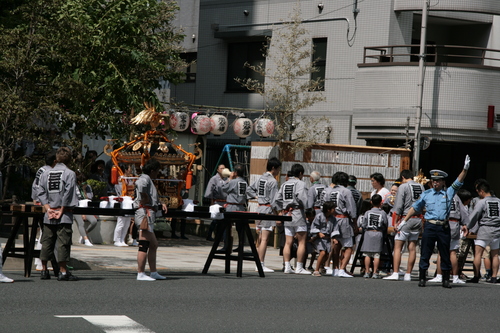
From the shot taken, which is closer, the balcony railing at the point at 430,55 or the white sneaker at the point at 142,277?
the white sneaker at the point at 142,277

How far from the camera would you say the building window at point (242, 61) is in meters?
28.9

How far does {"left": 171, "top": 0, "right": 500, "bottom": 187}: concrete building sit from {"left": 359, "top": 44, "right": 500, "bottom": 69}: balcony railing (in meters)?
0.03

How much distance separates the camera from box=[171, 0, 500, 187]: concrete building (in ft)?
77.9

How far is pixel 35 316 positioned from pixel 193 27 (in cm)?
2369

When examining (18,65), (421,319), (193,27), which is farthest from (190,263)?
(193,27)

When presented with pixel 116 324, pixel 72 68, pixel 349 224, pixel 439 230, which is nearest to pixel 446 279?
pixel 439 230

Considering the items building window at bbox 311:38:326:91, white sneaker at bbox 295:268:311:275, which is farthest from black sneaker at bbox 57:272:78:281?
building window at bbox 311:38:326:91

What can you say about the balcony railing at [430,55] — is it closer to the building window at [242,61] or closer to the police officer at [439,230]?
the building window at [242,61]

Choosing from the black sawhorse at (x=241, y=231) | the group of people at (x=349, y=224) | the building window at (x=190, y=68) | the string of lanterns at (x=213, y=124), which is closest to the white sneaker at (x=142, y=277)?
the black sawhorse at (x=241, y=231)

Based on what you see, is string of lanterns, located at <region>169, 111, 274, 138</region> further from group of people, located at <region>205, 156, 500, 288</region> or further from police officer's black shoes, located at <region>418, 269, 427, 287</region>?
police officer's black shoes, located at <region>418, 269, 427, 287</region>

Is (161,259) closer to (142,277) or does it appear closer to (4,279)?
(142,277)

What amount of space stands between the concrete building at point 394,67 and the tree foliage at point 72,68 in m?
5.49

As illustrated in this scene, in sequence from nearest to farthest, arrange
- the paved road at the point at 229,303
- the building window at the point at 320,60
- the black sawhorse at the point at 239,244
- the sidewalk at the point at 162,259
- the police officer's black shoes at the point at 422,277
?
the paved road at the point at 229,303
the police officer's black shoes at the point at 422,277
the black sawhorse at the point at 239,244
the sidewalk at the point at 162,259
the building window at the point at 320,60

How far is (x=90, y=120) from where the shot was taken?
61.9 ft
